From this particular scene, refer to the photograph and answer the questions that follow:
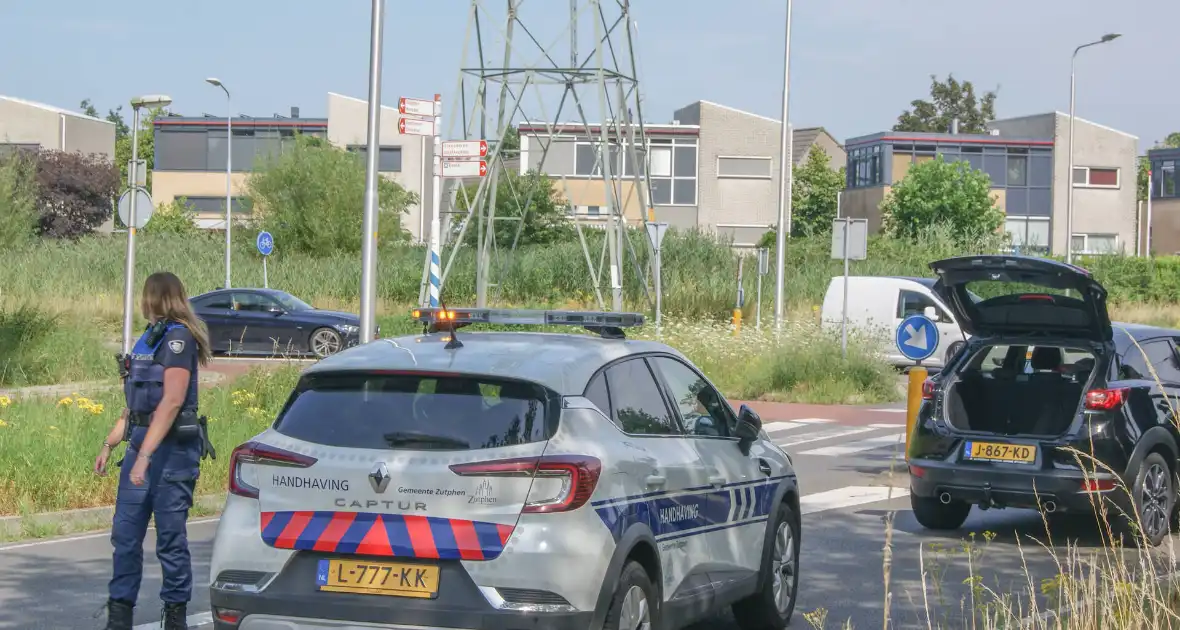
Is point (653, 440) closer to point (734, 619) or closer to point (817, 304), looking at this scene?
point (734, 619)

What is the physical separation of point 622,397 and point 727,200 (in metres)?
59.7

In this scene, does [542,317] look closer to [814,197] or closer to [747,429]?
[747,429]

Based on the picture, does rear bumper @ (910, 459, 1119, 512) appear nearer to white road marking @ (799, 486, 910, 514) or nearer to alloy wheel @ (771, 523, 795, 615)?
white road marking @ (799, 486, 910, 514)

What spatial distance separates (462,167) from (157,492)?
37.5ft

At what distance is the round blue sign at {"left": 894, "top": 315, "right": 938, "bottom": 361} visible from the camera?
53.7 ft

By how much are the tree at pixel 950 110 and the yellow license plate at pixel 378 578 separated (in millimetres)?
98827

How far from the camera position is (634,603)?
19.1 feet

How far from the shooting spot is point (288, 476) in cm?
572

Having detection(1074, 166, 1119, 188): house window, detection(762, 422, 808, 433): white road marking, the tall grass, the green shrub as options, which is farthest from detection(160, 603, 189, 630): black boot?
detection(1074, 166, 1119, 188): house window

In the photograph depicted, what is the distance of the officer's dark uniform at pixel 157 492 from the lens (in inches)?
275

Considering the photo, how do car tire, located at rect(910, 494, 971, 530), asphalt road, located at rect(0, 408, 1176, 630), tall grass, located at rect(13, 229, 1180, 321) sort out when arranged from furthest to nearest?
tall grass, located at rect(13, 229, 1180, 321), car tire, located at rect(910, 494, 971, 530), asphalt road, located at rect(0, 408, 1176, 630)

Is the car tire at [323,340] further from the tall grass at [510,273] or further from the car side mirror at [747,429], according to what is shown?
the car side mirror at [747,429]

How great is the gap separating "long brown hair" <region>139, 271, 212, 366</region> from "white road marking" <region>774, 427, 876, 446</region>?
11.4 meters

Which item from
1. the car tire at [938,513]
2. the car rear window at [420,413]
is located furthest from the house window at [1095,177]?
the car rear window at [420,413]
